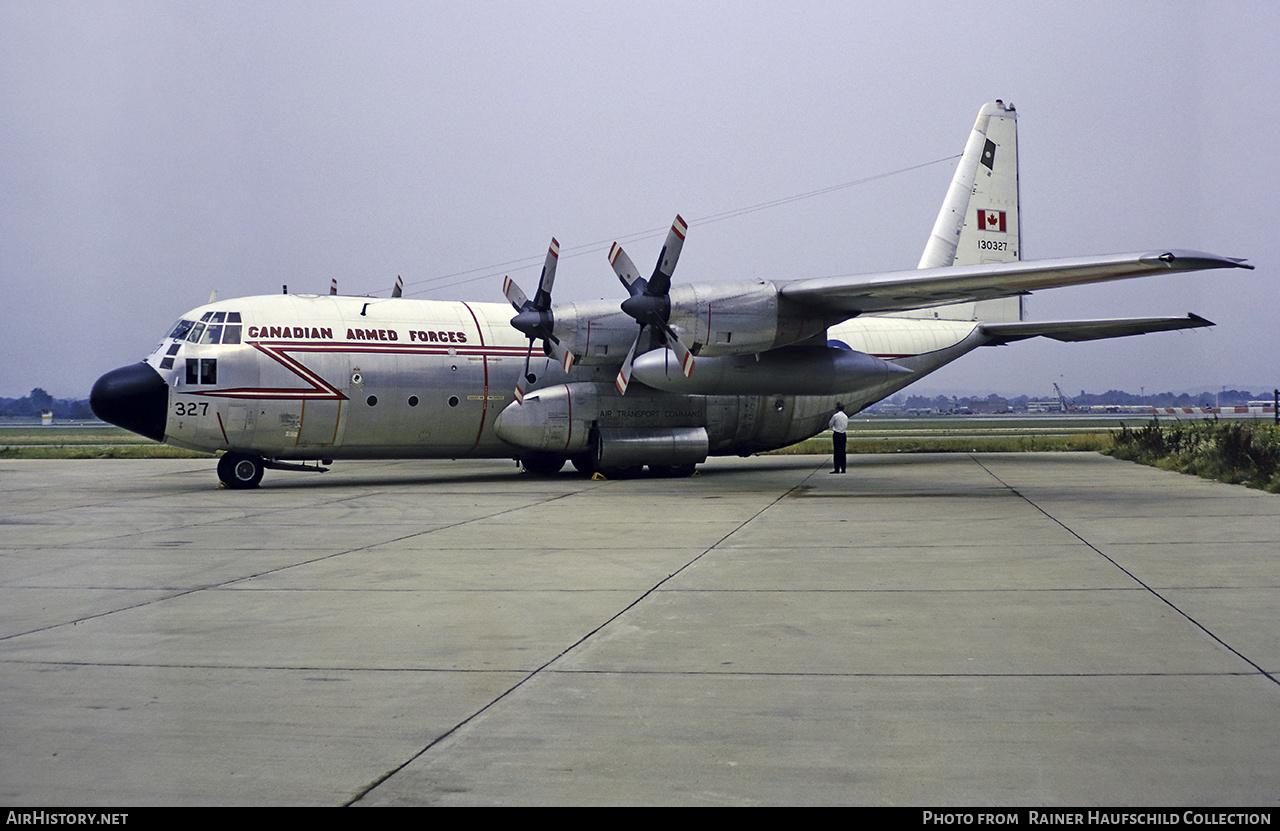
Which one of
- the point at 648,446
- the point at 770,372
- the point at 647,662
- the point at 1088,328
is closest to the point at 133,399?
the point at 648,446

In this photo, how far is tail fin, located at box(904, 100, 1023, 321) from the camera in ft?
90.8

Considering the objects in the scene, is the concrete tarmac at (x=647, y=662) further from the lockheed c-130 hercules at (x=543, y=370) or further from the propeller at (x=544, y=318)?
the propeller at (x=544, y=318)

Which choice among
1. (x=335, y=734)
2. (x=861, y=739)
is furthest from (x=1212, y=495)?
(x=335, y=734)

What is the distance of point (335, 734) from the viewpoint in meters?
5.22

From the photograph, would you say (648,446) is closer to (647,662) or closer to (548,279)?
(548,279)

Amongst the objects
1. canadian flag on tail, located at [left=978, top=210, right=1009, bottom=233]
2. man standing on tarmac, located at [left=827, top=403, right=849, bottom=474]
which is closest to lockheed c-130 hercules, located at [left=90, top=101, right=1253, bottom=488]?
man standing on tarmac, located at [left=827, top=403, right=849, bottom=474]

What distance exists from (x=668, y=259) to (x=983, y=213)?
12206mm

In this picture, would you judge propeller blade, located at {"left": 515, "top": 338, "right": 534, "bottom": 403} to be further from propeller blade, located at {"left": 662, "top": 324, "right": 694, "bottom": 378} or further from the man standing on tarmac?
the man standing on tarmac

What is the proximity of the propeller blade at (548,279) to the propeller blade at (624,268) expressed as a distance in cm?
197

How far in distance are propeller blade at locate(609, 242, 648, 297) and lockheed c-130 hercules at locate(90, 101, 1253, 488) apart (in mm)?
31

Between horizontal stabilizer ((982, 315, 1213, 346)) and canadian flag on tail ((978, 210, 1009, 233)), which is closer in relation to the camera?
horizontal stabilizer ((982, 315, 1213, 346))

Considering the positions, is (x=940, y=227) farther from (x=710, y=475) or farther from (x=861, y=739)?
(x=861, y=739)

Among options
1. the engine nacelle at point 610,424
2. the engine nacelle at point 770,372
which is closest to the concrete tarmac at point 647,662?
the engine nacelle at point 770,372

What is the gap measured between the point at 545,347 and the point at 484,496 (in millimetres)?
4495
